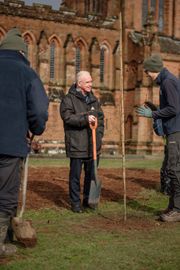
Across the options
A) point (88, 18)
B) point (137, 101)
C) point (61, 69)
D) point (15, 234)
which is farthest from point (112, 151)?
point (15, 234)

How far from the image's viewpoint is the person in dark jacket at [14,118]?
580cm

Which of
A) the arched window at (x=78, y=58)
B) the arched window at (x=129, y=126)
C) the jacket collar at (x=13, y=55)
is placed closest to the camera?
the jacket collar at (x=13, y=55)

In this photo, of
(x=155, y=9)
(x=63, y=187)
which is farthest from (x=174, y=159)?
(x=155, y=9)

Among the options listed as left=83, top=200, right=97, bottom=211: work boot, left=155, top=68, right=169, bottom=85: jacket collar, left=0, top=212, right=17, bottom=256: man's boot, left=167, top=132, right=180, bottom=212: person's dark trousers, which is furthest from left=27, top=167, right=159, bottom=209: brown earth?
left=0, top=212, right=17, bottom=256: man's boot

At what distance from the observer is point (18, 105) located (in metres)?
5.85

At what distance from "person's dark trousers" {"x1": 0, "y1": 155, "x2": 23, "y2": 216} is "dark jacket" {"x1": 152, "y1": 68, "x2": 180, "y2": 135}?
2.96 meters

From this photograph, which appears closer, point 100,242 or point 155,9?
point 100,242

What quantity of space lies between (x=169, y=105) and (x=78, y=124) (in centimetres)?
172

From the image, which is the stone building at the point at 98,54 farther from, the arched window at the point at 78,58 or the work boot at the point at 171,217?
the work boot at the point at 171,217

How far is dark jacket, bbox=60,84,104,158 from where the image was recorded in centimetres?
920

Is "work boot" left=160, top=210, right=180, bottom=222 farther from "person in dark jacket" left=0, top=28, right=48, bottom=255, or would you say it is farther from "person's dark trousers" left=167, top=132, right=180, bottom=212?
"person in dark jacket" left=0, top=28, right=48, bottom=255

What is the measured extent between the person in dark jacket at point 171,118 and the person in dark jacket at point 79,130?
124 cm

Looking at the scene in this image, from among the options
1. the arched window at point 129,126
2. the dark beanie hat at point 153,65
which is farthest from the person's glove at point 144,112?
the arched window at point 129,126

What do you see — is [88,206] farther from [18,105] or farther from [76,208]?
[18,105]
